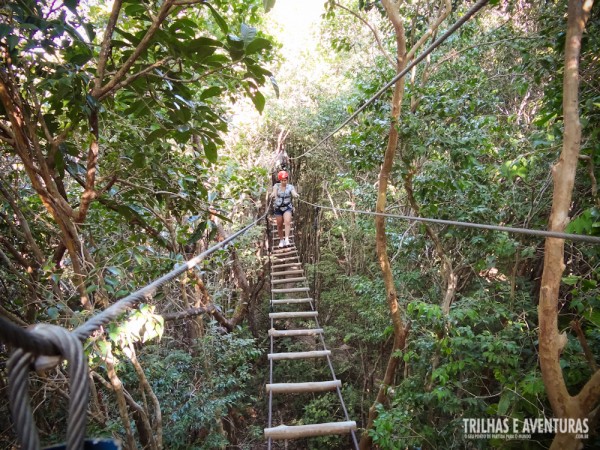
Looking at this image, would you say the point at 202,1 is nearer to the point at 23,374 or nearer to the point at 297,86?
the point at 23,374

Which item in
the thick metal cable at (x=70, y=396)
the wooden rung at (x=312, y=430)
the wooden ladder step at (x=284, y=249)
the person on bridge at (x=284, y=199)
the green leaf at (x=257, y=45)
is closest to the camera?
the thick metal cable at (x=70, y=396)

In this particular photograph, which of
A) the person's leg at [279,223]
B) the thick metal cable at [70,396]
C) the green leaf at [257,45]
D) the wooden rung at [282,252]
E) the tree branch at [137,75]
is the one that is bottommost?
the wooden rung at [282,252]

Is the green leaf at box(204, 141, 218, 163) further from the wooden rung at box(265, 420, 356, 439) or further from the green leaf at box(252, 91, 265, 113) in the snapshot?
the wooden rung at box(265, 420, 356, 439)

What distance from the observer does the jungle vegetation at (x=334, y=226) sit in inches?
46.5

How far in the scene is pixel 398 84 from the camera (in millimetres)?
2191

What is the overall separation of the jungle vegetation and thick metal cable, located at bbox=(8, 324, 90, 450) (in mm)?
482

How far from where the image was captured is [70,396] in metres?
0.28

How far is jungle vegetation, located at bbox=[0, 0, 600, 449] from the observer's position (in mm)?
1181

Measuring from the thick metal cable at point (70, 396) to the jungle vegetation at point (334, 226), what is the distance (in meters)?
0.48

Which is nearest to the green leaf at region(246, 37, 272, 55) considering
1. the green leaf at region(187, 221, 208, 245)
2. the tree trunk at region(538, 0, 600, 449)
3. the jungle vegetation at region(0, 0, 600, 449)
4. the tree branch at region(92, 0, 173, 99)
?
the jungle vegetation at region(0, 0, 600, 449)

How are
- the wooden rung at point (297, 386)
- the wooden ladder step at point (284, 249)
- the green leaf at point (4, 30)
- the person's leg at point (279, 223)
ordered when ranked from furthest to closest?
the wooden ladder step at point (284, 249) < the person's leg at point (279, 223) < the wooden rung at point (297, 386) < the green leaf at point (4, 30)

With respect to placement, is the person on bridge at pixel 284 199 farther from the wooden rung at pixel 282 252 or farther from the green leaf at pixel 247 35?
the green leaf at pixel 247 35

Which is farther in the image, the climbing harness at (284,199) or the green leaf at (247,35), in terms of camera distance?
the climbing harness at (284,199)

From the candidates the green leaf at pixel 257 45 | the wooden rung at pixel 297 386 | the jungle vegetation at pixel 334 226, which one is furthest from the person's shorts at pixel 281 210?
the green leaf at pixel 257 45
